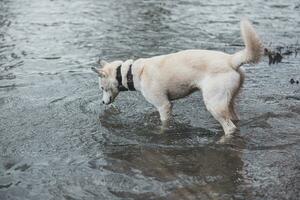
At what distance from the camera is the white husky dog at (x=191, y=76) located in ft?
20.2

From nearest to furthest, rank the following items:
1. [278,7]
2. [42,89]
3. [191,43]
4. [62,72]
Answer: [42,89]
[62,72]
[191,43]
[278,7]

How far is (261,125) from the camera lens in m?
7.18

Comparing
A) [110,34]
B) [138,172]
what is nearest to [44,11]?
[110,34]

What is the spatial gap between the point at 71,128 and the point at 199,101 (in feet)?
7.75

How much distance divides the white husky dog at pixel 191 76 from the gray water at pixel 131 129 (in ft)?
1.66

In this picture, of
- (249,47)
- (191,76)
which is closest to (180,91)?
(191,76)

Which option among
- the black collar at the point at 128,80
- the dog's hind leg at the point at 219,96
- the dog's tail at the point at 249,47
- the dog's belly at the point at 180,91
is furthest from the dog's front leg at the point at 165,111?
the dog's tail at the point at 249,47

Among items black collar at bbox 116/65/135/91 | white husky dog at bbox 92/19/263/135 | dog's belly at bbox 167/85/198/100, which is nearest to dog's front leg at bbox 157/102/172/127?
white husky dog at bbox 92/19/263/135

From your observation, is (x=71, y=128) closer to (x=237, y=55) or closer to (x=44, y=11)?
(x=237, y=55)

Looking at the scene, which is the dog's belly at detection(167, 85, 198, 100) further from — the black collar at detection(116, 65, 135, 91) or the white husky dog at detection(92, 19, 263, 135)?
the black collar at detection(116, 65, 135, 91)

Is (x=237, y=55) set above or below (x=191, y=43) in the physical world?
above

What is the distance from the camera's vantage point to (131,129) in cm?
727

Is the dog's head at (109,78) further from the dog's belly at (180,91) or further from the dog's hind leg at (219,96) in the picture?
the dog's hind leg at (219,96)

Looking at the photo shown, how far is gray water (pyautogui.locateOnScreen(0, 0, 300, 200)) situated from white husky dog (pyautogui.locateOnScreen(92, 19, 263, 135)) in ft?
1.66
